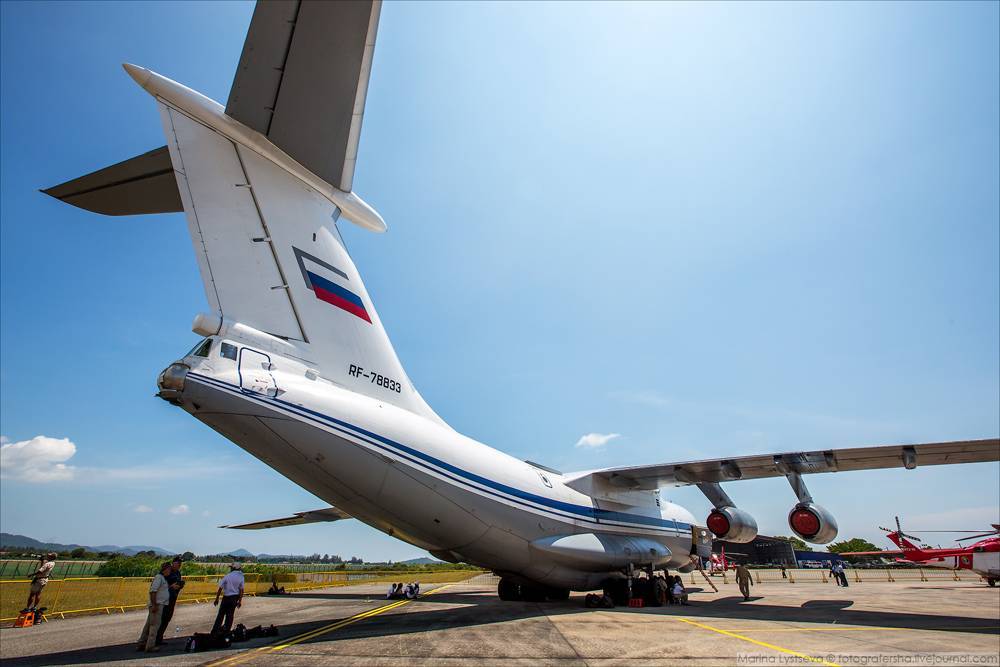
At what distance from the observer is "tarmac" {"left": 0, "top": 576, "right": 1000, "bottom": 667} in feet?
14.2

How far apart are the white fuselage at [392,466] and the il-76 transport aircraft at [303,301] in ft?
0.07

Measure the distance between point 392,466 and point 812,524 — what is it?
731 cm

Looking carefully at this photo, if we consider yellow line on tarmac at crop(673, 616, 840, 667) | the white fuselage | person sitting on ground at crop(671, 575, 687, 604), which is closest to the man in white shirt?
the white fuselage

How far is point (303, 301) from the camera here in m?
5.95

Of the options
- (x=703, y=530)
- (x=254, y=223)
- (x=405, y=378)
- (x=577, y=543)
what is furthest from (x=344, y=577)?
(x=254, y=223)

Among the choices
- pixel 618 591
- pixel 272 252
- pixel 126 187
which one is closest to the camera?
pixel 272 252

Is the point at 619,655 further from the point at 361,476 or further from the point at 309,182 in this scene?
the point at 309,182

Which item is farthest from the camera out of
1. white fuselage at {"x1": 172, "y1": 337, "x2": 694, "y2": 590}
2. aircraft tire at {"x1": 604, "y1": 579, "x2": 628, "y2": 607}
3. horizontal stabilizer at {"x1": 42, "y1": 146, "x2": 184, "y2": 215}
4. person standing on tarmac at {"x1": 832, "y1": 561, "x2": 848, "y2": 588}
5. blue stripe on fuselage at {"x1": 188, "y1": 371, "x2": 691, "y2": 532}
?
person standing on tarmac at {"x1": 832, "y1": 561, "x2": 848, "y2": 588}

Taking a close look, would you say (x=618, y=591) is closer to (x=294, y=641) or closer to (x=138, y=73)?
(x=294, y=641)

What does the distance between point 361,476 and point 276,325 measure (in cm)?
195

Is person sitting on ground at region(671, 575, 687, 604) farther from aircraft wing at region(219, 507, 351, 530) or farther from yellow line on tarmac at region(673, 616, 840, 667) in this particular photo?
aircraft wing at region(219, 507, 351, 530)

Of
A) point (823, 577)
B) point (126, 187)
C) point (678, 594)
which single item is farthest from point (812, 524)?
point (823, 577)

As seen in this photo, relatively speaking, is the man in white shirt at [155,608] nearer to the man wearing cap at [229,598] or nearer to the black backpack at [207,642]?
the black backpack at [207,642]

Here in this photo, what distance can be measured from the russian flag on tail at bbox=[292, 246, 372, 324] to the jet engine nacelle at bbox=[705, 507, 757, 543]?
8.16 meters
